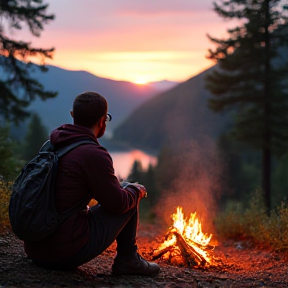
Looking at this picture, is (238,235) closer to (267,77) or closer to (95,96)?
(95,96)

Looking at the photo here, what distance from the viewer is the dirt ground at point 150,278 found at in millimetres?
3209

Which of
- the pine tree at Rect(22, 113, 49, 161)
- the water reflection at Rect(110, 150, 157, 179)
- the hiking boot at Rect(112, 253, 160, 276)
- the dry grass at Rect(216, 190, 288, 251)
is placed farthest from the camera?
the water reflection at Rect(110, 150, 157, 179)

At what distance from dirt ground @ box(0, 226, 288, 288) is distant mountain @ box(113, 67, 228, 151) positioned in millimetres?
76136

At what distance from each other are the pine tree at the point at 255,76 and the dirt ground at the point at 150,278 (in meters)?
12.6

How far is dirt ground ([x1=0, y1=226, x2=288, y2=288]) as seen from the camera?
321 cm

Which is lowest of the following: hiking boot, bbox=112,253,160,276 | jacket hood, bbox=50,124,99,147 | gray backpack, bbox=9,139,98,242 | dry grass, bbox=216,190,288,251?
dry grass, bbox=216,190,288,251

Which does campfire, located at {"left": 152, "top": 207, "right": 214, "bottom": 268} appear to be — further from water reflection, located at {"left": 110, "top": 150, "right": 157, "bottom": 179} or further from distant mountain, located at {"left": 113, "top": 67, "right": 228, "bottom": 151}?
distant mountain, located at {"left": 113, "top": 67, "right": 228, "bottom": 151}

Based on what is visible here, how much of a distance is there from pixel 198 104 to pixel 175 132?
26.2 ft

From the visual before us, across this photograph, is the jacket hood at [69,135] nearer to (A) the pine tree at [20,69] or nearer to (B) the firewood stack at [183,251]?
(B) the firewood stack at [183,251]

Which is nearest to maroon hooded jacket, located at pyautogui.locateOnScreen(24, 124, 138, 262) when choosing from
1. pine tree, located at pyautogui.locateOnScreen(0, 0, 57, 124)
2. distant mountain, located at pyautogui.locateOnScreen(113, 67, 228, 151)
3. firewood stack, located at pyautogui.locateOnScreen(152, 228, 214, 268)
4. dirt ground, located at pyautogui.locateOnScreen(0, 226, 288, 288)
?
dirt ground, located at pyautogui.locateOnScreen(0, 226, 288, 288)

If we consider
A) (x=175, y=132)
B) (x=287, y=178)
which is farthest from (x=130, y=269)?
(x=175, y=132)

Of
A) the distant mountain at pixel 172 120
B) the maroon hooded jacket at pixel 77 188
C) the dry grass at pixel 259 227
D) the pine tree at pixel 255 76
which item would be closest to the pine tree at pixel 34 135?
the pine tree at pixel 255 76

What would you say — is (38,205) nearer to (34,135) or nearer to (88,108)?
(88,108)

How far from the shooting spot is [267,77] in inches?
674
